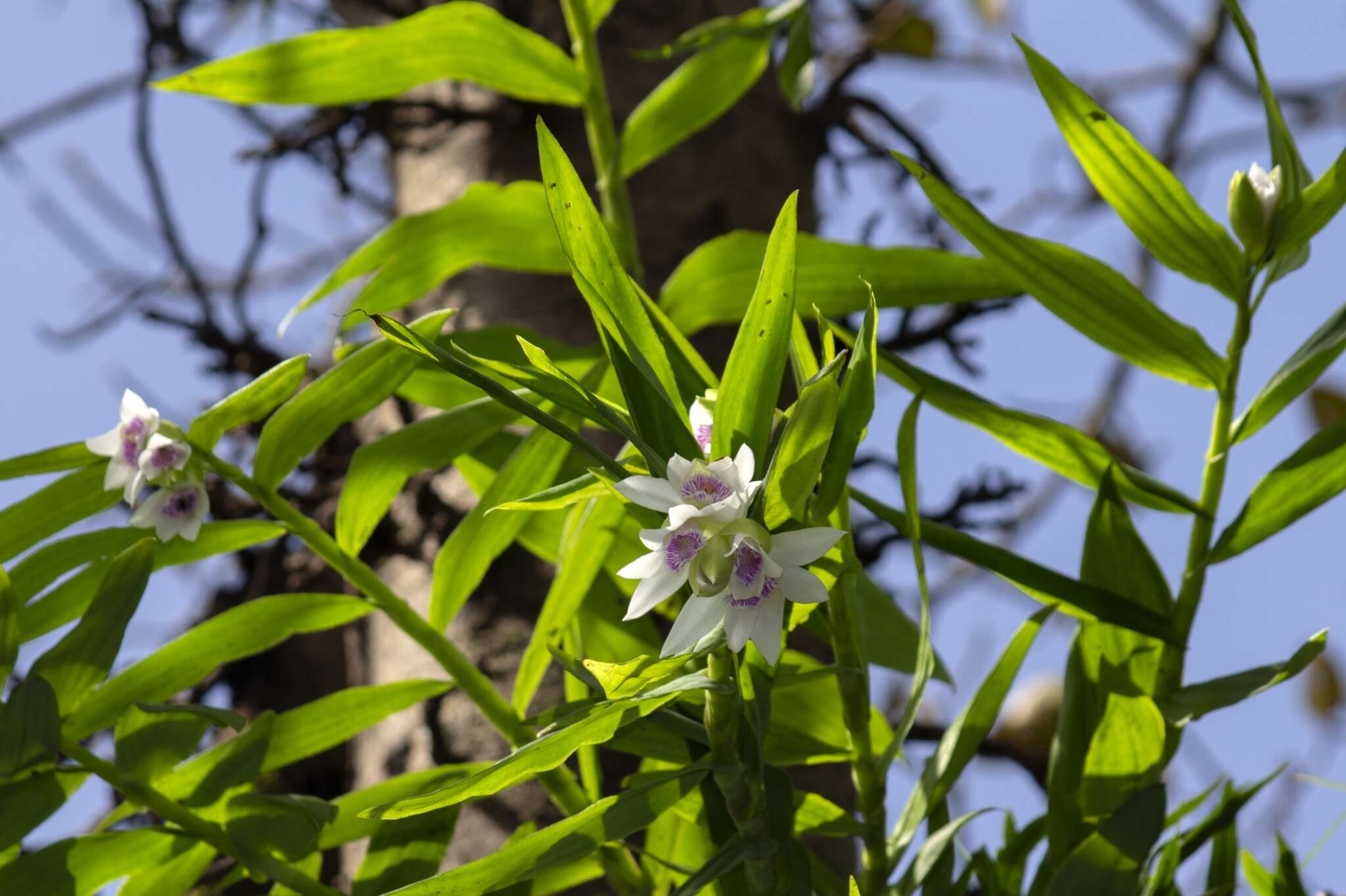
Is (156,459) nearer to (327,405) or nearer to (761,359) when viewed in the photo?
(327,405)

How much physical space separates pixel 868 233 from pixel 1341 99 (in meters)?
1.18

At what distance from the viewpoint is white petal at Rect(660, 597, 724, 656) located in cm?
30

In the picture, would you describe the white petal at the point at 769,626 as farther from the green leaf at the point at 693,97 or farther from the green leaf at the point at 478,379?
the green leaf at the point at 693,97

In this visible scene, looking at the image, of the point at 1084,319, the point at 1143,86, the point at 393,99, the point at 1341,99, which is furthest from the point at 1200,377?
the point at 1341,99

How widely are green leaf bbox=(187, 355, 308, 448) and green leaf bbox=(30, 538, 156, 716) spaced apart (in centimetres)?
4

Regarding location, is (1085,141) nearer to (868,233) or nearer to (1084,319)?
(1084,319)

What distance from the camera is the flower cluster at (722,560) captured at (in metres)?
0.29

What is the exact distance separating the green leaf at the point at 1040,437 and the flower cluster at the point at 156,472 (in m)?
0.24

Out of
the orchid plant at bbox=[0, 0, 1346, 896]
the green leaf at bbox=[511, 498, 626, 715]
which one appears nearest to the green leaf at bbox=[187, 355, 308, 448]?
the orchid plant at bbox=[0, 0, 1346, 896]

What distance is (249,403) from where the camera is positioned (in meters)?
0.44

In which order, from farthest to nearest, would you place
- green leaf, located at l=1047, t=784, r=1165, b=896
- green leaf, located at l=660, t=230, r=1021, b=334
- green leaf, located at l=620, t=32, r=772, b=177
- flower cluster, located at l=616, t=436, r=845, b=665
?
green leaf, located at l=620, t=32, r=772, b=177, green leaf, located at l=660, t=230, r=1021, b=334, green leaf, located at l=1047, t=784, r=1165, b=896, flower cluster, located at l=616, t=436, r=845, b=665

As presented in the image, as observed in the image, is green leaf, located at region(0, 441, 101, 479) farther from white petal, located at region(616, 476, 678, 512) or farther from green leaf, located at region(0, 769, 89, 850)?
white petal, located at region(616, 476, 678, 512)

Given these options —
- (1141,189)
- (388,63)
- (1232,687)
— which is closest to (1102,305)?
(1141,189)

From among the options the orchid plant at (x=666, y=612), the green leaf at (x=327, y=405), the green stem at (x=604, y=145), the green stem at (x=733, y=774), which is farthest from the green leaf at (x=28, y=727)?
the green stem at (x=604, y=145)
